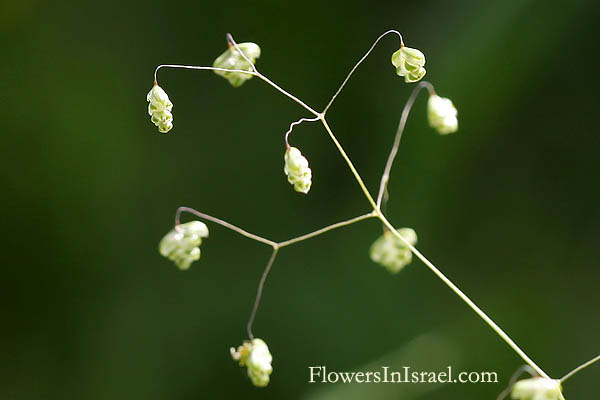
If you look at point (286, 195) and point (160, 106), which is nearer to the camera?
point (160, 106)

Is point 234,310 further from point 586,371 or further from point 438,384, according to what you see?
point 586,371

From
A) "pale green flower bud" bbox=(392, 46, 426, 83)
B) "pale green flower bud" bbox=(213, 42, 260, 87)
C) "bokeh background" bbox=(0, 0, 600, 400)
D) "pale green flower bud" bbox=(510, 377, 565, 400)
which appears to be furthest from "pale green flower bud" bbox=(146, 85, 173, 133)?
"bokeh background" bbox=(0, 0, 600, 400)

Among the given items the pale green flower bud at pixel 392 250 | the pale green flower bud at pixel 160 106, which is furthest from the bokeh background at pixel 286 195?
the pale green flower bud at pixel 160 106

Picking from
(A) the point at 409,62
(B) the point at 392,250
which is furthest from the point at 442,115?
(B) the point at 392,250

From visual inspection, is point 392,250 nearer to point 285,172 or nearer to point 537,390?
point 285,172

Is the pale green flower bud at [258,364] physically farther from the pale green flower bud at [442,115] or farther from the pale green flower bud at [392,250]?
the pale green flower bud at [442,115]

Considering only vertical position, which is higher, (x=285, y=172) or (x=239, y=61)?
(x=239, y=61)

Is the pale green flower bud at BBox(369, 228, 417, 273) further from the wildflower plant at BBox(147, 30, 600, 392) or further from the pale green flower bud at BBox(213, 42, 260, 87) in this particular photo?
the pale green flower bud at BBox(213, 42, 260, 87)

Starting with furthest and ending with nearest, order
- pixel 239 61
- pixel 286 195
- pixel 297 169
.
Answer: pixel 286 195 → pixel 239 61 → pixel 297 169
